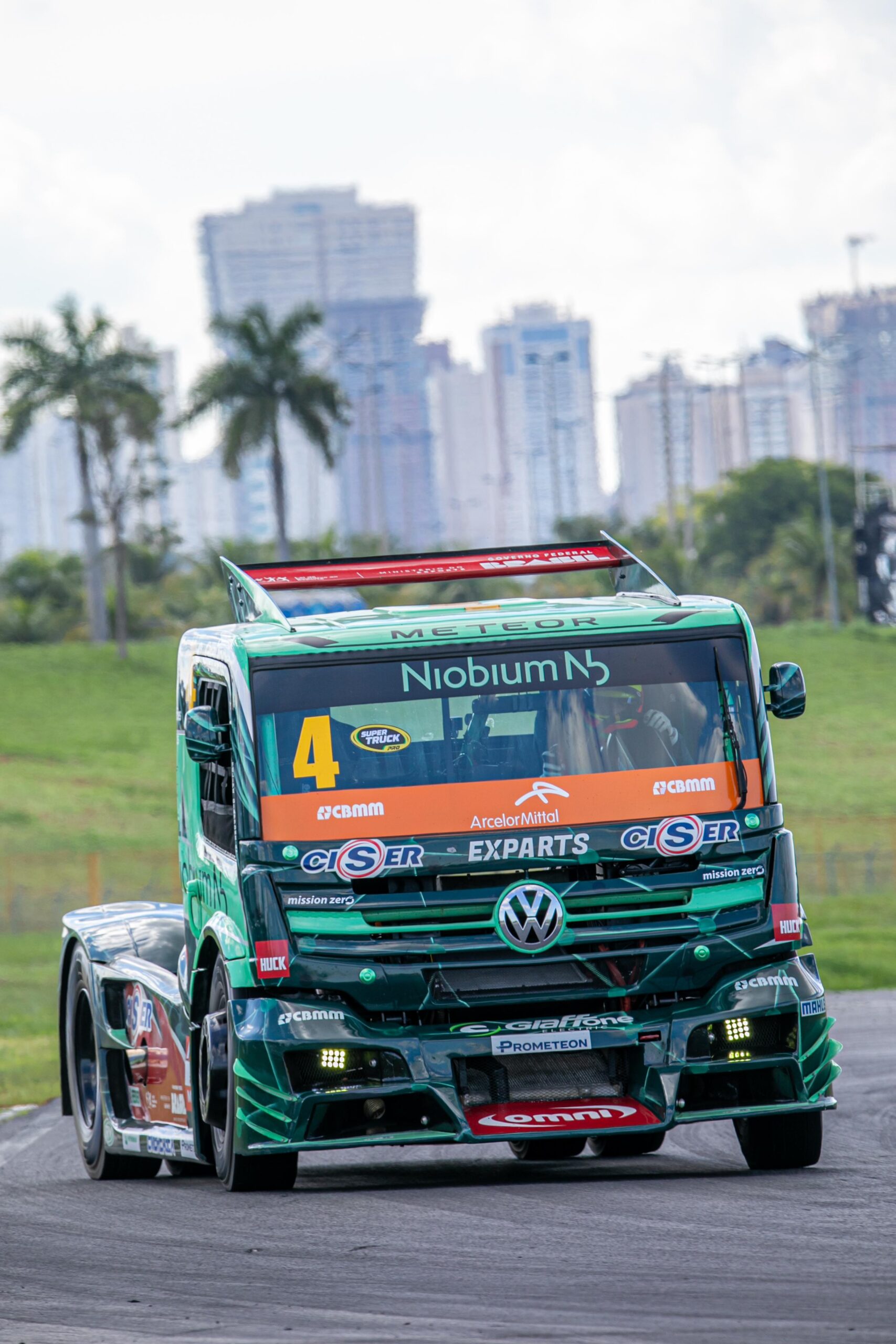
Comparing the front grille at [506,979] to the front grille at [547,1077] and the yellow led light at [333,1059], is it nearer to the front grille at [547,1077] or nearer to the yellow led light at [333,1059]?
the front grille at [547,1077]

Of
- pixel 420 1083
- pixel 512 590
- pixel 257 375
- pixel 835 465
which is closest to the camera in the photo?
pixel 420 1083

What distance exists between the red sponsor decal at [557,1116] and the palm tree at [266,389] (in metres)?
59.8

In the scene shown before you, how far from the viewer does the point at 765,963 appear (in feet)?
31.8

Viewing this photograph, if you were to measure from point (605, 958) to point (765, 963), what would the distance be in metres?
0.73

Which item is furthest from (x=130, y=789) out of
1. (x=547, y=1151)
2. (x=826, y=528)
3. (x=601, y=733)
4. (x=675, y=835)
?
(x=675, y=835)

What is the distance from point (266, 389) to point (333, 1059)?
6235cm

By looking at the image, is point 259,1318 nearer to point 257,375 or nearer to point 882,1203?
point 882,1203

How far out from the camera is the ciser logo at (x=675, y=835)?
31.3 feet

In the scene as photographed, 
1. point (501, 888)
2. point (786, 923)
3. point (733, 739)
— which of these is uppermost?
point (733, 739)

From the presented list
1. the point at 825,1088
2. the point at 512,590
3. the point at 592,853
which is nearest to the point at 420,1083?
the point at 592,853

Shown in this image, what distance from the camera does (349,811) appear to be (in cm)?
952

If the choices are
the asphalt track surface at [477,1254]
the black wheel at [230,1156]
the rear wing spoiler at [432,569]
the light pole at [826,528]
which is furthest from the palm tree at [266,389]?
the black wheel at [230,1156]

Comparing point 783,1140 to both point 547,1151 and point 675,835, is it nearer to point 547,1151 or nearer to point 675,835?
point 675,835

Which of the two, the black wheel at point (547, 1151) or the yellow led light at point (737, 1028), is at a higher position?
the yellow led light at point (737, 1028)
